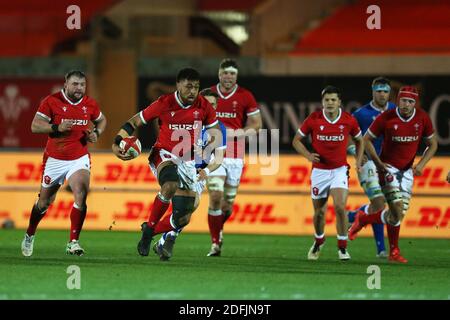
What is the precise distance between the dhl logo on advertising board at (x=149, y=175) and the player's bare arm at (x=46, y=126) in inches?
215

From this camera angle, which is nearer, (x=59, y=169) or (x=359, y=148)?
(x=59, y=169)

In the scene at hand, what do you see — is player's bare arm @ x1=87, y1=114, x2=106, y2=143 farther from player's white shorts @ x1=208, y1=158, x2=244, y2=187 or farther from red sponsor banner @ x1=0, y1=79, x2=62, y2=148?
red sponsor banner @ x1=0, y1=79, x2=62, y2=148

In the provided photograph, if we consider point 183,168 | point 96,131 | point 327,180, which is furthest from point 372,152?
point 96,131

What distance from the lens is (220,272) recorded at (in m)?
11.6

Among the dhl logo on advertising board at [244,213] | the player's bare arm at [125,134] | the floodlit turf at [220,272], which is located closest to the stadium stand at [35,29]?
the dhl logo on advertising board at [244,213]

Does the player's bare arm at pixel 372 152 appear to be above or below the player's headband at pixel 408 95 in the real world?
below

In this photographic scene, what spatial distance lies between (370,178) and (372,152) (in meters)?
0.69

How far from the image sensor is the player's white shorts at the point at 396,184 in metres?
13.7

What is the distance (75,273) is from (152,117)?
230cm

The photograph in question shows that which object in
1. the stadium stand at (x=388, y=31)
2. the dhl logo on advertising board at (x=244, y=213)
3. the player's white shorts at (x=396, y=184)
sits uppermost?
the stadium stand at (x=388, y=31)

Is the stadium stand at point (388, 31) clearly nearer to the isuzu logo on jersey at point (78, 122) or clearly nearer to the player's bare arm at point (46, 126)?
the isuzu logo on jersey at point (78, 122)

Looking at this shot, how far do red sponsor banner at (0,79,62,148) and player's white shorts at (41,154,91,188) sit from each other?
380 inches

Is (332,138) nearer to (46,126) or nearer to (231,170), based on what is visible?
(231,170)
